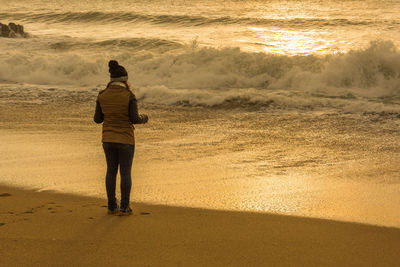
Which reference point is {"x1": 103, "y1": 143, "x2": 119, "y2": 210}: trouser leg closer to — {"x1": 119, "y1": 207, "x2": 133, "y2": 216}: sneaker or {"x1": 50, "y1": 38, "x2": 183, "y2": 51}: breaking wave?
{"x1": 119, "y1": 207, "x2": 133, "y2": 216}: sneaker

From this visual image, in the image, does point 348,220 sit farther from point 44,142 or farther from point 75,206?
point 44,142

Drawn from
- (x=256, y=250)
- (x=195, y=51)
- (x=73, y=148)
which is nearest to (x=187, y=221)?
(x=256, y=250)

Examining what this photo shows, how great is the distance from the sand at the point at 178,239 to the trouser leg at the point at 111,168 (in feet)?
0.52

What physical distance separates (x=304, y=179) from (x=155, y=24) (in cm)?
2103

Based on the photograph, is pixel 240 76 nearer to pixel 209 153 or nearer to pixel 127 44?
pixel 127 44

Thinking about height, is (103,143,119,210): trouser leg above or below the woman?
below

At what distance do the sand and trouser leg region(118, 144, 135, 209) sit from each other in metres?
0.19

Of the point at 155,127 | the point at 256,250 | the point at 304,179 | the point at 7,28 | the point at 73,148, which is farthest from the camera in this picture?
Result: the point at 7,28

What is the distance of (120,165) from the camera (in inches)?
233

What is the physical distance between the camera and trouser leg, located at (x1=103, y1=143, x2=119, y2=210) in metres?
5.88

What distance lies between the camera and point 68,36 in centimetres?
2448

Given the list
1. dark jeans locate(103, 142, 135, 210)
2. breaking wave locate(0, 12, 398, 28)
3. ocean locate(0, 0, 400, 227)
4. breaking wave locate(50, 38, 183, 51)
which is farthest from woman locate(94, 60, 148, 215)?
breaking wave locate(0, 12, 398, 28)

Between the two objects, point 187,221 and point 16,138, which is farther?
point 16,138

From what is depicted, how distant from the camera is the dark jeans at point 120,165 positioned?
5.85 meters
